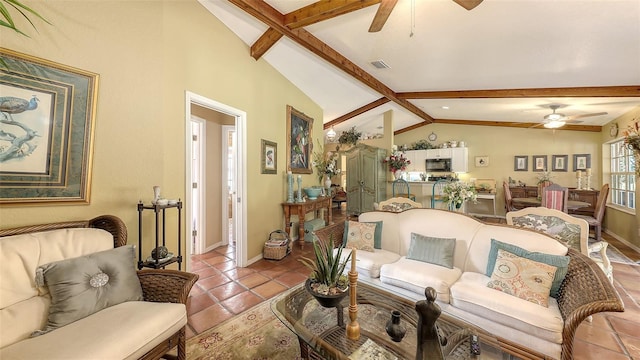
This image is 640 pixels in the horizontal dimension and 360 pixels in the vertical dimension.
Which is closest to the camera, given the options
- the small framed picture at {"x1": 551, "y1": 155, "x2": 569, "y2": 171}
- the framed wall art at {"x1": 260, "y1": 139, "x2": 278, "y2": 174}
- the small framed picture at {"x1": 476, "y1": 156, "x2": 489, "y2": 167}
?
the framed wall art at {"x1": 260, "y1": 139, "x2": 278, "y2": 174}

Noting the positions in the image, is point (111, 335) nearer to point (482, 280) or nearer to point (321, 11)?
point (482, 280)

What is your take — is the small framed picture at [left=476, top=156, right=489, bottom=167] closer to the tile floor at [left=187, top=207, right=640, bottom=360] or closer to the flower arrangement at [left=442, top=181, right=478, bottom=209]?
the tile floor at [left=187, top=207, right=640, bottom=360]

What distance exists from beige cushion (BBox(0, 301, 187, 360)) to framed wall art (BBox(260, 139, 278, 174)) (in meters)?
2.37

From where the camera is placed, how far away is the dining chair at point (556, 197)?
140 inches

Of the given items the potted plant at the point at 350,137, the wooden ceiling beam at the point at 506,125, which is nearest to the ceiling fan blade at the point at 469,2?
the wooden ceiling beam at the point at 506,125

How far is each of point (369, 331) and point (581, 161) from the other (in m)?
7.52

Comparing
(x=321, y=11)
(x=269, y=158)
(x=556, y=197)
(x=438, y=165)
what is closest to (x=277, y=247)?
(x=269, y=158)

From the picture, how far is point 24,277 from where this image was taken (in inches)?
52.7

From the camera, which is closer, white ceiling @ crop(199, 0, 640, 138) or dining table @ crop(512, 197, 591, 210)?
white ceiling @ crop(199, 0, 640, 138)

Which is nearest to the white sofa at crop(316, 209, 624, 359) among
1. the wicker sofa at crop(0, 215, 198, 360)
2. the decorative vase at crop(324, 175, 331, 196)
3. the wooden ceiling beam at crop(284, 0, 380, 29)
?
the wicker sofa at crop(0, 215, 198, 360)

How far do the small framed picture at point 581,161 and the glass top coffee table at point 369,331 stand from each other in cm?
671

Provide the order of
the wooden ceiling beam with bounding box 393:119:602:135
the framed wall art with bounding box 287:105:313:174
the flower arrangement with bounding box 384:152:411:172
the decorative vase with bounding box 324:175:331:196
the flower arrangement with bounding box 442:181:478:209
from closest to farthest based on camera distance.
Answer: the flower arrangement with bounding box 442:181:478:209
the framed wall art with bounding box 287:105:313:174
the decorative vase with bounding box 324:175:331:196
the wooden ceiling beam with bounding box 393:119:602:135
the flower arrangement with bounding box 384:152:411:172

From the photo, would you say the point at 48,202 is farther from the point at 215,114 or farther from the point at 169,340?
the point at 215,114

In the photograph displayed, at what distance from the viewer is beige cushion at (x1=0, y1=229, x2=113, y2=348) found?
1251mm
